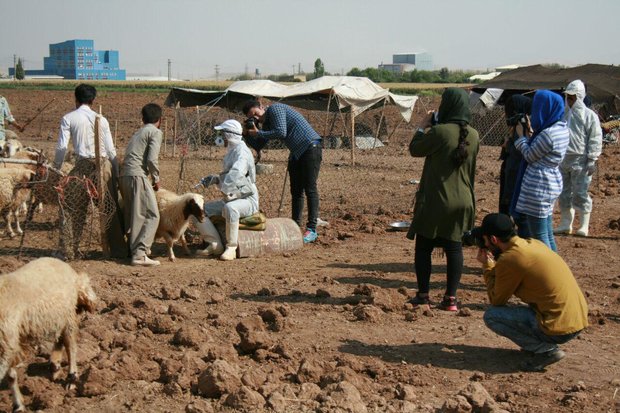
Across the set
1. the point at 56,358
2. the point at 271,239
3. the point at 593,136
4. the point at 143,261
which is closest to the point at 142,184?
the point at 143,261

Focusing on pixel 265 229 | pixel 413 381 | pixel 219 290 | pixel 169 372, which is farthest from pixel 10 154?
pixel 413 381

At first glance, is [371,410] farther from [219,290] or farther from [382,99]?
[382,99]

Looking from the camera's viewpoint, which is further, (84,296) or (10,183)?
(10,183)

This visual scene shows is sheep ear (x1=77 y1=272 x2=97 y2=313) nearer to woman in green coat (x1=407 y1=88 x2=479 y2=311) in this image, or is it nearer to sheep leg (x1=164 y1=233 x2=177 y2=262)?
woman in green coat (x1=407 y1=88 x2=479 y2=311)

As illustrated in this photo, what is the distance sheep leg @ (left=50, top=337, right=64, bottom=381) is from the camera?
5.72 meters

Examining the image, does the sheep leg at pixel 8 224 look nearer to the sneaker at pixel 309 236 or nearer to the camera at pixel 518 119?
the sneaker at pixel 309 236

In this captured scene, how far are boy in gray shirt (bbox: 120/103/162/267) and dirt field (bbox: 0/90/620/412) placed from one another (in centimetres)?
29

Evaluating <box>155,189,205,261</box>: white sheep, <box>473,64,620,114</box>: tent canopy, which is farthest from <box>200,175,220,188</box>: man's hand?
<box>473,64,620,114</box>: tent canopy

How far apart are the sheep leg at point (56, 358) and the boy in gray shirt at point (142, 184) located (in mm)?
3513

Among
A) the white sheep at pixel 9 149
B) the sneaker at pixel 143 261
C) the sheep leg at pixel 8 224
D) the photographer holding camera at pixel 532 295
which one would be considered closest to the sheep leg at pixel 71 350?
the photographer holding camera at pixel 532 295

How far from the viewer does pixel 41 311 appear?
17.5 ft

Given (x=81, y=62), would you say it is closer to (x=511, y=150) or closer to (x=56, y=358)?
(x=511, y=150)

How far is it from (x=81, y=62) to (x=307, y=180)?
425 ft

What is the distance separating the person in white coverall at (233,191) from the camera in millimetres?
9609
